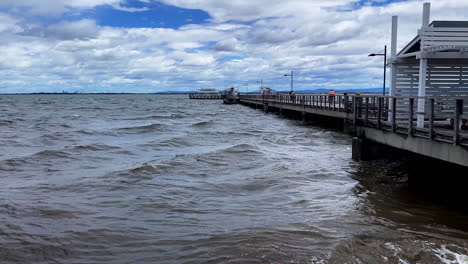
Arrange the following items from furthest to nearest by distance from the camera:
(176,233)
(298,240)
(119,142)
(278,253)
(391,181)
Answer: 1. (119,142)
2. (391,181)
3. (176,233)
4. (298,240)
5. (278,253)

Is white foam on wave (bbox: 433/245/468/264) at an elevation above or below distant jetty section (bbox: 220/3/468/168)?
below

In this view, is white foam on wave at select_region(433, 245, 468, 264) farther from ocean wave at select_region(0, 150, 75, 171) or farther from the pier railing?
ocean wave at select_region(0, 150, 75, 171)

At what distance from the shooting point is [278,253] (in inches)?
245

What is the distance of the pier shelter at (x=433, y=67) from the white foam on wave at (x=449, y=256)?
360cm

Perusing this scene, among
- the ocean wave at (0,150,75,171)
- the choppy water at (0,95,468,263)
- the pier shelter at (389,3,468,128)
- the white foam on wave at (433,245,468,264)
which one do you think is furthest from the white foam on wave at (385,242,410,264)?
the ocean wave at (0,150,75,171)

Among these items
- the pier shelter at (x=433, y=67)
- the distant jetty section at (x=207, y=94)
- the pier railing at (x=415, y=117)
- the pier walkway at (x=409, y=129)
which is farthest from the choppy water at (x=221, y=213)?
the distant jetty section at (x=207, y=94)

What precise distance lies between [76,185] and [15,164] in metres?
4.95

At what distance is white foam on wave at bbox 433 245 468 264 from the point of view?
5.85 m

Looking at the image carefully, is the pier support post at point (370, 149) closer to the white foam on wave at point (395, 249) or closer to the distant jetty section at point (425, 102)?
the distant jetty section at point (425, 102)

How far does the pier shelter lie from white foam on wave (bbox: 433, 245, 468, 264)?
11.8 feet

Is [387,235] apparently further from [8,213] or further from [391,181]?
[8,213]

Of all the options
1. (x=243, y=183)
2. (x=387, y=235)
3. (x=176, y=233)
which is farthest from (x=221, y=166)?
(x=387, y=235)

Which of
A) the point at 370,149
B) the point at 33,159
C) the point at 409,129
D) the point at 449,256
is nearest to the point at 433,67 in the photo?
the point at 409,129

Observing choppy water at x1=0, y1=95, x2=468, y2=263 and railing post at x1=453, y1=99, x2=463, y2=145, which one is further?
railing post at x1=453, y1=99, x2=463, y2=145
